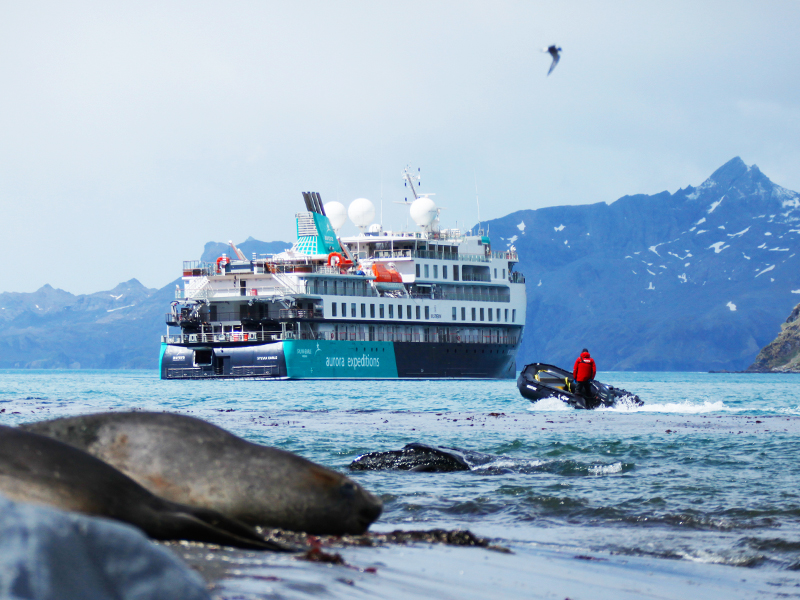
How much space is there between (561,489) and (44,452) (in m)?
7.87

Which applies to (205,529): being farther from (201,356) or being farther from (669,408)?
(201,356)

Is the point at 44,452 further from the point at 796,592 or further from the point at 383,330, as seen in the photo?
the point at 383,330

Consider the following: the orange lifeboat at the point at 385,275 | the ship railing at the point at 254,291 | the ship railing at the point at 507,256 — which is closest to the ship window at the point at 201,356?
the ship railing at the point at 254,291

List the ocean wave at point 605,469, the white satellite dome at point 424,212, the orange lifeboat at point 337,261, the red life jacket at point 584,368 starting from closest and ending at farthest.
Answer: the ocean wave at point 605,469, the red life jacket at point 584,368, the orange lifeboat at point 337,261, the white satellite dome at point 424,212

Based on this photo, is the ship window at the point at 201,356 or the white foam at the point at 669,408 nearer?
the white foam at the point at 669,408

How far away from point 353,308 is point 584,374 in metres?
42.2

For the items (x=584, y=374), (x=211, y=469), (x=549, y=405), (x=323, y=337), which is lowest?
(x=549, y=405)

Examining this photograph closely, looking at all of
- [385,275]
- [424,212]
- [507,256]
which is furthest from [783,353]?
[385,275]

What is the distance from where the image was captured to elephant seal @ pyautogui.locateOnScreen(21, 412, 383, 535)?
6695mm

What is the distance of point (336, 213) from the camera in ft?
279

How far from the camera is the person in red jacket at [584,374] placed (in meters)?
32.2

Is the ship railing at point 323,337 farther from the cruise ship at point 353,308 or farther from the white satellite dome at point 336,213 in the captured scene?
the white satellite dome at point 336,213

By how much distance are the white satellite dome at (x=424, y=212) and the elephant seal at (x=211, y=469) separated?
3043 inches

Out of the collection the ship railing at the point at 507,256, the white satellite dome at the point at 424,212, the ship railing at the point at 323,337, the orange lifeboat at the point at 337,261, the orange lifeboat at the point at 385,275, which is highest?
the white satellite dome at the point at 424,212
